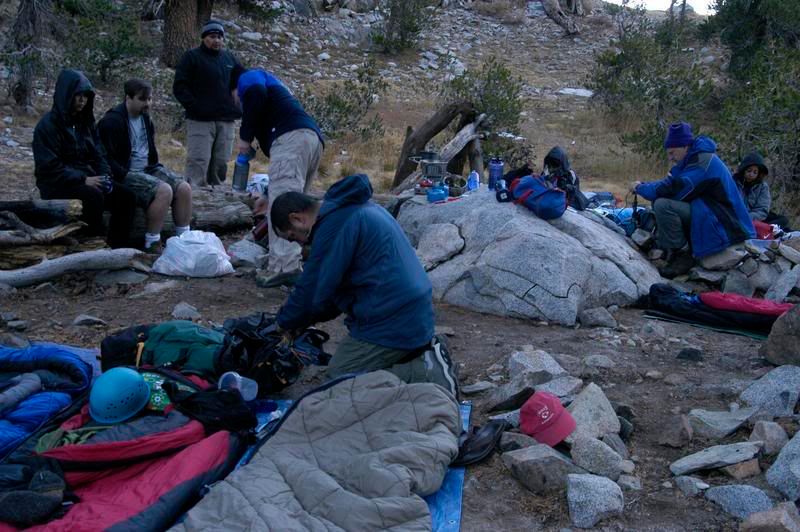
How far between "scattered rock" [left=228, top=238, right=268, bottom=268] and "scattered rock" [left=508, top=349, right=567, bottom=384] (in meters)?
2.55

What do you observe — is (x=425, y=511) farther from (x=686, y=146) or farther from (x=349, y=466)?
(x=686, y=146)

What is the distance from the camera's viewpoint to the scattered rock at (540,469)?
10.6 ft

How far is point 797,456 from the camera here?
3.16m

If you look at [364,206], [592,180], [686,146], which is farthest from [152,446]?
[592,180]

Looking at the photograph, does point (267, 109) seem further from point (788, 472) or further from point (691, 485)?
point (788, 472)

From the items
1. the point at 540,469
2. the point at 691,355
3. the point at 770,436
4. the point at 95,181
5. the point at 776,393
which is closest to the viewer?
the point at 540,469

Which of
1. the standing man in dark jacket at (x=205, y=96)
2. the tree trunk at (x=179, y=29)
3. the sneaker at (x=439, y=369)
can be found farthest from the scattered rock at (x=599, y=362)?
the tree trunk at (x=179, y=29)

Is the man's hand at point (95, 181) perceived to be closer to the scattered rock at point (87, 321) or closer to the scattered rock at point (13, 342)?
the scattered rock at point (87, 321)

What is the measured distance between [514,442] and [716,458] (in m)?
0.84

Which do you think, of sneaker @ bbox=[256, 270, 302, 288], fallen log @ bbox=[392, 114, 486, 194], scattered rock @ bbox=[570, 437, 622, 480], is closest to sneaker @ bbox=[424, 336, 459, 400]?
scattered rock @ bbox=[570, 437, 622, 480]

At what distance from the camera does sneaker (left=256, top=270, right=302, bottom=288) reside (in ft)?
19.2

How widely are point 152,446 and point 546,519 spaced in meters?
1.58

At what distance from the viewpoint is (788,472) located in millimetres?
3129

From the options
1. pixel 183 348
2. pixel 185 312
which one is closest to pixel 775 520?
pixel 183 348
